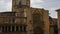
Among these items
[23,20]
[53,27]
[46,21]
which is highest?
[23,20]

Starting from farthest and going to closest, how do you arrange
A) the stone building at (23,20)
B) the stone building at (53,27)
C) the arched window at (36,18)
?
the stone building at (53,27), the arched window at (36,18), the stone building at (23,20)

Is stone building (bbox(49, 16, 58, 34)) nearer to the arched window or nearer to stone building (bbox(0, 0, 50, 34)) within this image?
stone building (bbox(0, 0, 50, 34))

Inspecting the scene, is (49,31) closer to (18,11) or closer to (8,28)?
(18,11)

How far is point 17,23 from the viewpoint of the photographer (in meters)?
33.4

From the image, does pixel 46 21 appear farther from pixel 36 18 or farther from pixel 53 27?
pixel 53 27

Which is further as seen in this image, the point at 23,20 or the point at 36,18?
the point at 36,18

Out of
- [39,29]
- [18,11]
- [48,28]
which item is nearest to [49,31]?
[48,28]

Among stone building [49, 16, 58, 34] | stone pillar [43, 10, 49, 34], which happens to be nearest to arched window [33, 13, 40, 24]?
stone pillar [43, 10, 49, 34]

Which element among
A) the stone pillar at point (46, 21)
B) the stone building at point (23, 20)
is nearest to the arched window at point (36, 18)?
the stone building at point (23, 20)

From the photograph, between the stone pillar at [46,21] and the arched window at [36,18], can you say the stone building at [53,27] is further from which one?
the arched window at [36,18]

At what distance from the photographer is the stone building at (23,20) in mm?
32812

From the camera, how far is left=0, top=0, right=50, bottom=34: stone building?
1292 inches

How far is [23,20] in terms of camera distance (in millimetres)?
33812

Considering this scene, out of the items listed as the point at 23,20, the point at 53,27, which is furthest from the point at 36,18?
the point at 23,20
